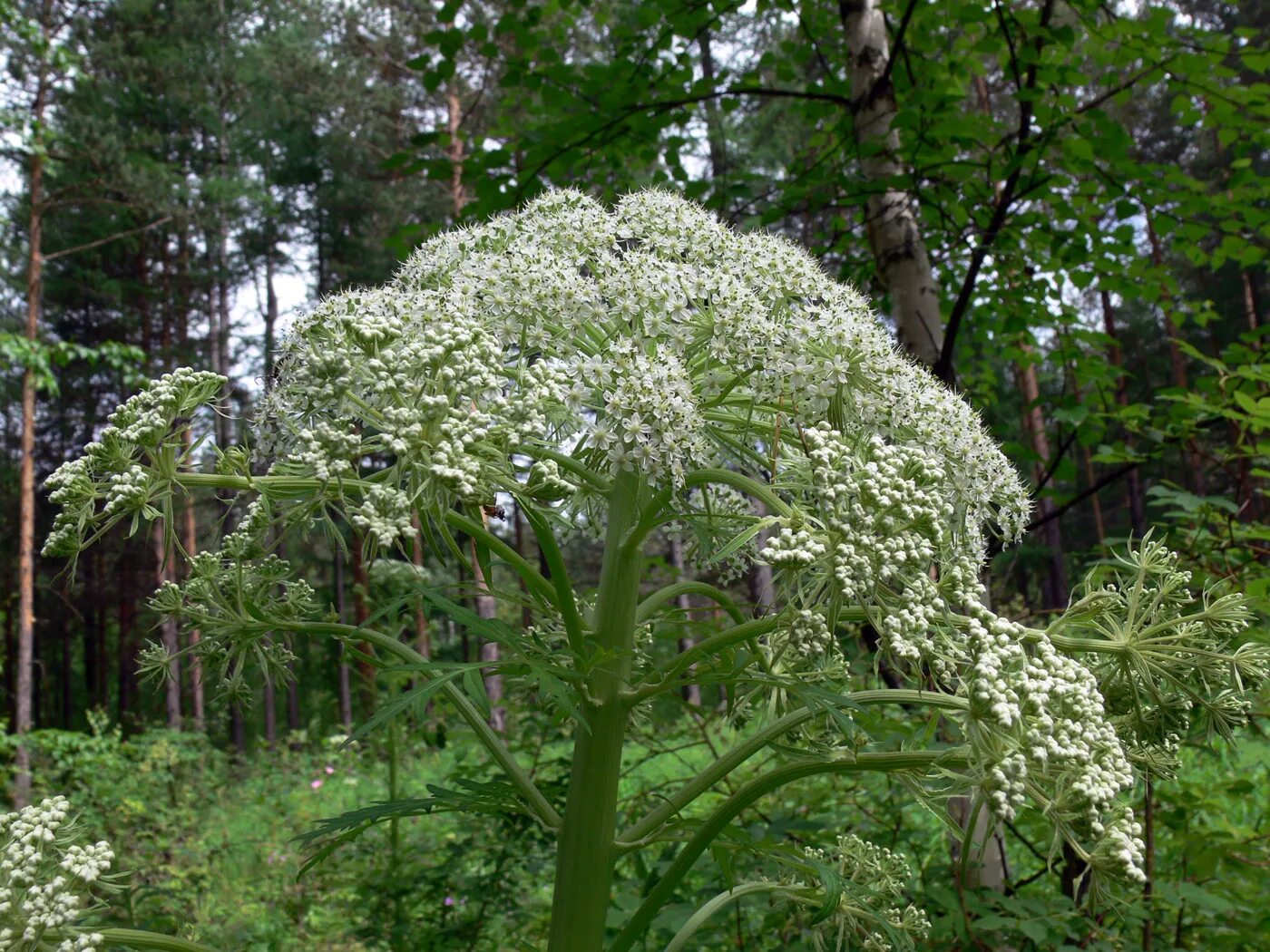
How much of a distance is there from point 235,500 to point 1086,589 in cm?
178

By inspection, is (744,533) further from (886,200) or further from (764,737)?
(886,200)

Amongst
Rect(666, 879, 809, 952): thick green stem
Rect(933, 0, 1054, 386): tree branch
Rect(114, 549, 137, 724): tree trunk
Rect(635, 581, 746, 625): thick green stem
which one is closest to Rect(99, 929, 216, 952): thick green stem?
Rect(666, 879, 809, 952): thick green stem

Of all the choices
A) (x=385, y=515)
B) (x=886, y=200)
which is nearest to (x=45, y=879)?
(x=385, y=515)

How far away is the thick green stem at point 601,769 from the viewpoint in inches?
73.9

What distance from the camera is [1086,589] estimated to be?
188cm

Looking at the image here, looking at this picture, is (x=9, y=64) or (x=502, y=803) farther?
(x=9, y=64)

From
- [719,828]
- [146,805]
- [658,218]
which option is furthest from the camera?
[146,805]

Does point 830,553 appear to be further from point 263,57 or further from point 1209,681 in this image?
point 263,57

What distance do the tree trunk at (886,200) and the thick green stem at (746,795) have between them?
2.93 metres

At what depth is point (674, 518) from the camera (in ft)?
6.25

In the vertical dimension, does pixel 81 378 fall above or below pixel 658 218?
above

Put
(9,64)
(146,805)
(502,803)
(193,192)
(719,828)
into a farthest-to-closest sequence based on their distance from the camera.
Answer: (193,192) < (9,64) < (146,805) < (502,803) < (719,828)

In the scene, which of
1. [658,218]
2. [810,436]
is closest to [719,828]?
[810,436]

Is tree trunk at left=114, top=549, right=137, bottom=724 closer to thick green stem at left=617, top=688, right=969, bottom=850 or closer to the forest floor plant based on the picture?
the forest floor plant
